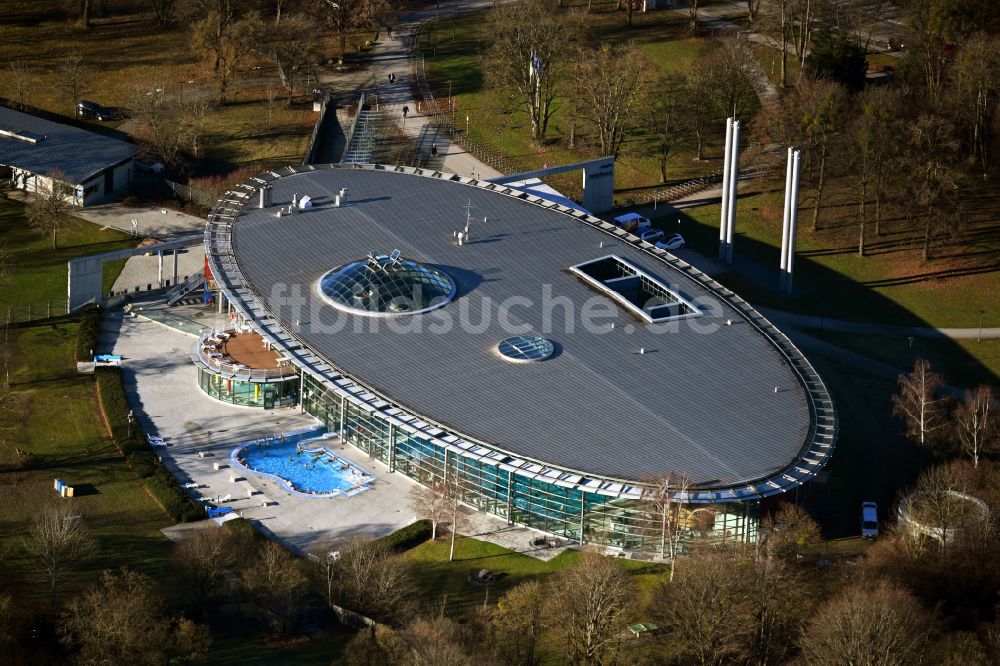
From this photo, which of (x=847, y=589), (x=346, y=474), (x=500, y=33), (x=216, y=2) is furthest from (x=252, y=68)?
(x=847, y=589)

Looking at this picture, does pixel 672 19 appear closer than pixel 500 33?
No

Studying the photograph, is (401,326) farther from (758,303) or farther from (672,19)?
A: (672,19)

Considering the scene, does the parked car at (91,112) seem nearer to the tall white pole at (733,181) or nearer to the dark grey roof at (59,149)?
the dark grey roof at (59,149)

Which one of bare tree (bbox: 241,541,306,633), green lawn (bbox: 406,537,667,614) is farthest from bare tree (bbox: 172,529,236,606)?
green lawn (bbox: 406,537,667,614)

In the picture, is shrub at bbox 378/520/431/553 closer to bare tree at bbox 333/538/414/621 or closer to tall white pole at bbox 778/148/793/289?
bare tree at bbox 333/538/414/621

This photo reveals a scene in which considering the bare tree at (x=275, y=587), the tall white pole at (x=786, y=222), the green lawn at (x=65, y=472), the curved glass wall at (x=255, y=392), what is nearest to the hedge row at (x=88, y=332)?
the green lawn at (x=65, y=472)

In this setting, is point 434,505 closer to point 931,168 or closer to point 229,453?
point 229,453

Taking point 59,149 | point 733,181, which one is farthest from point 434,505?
point 59,149
